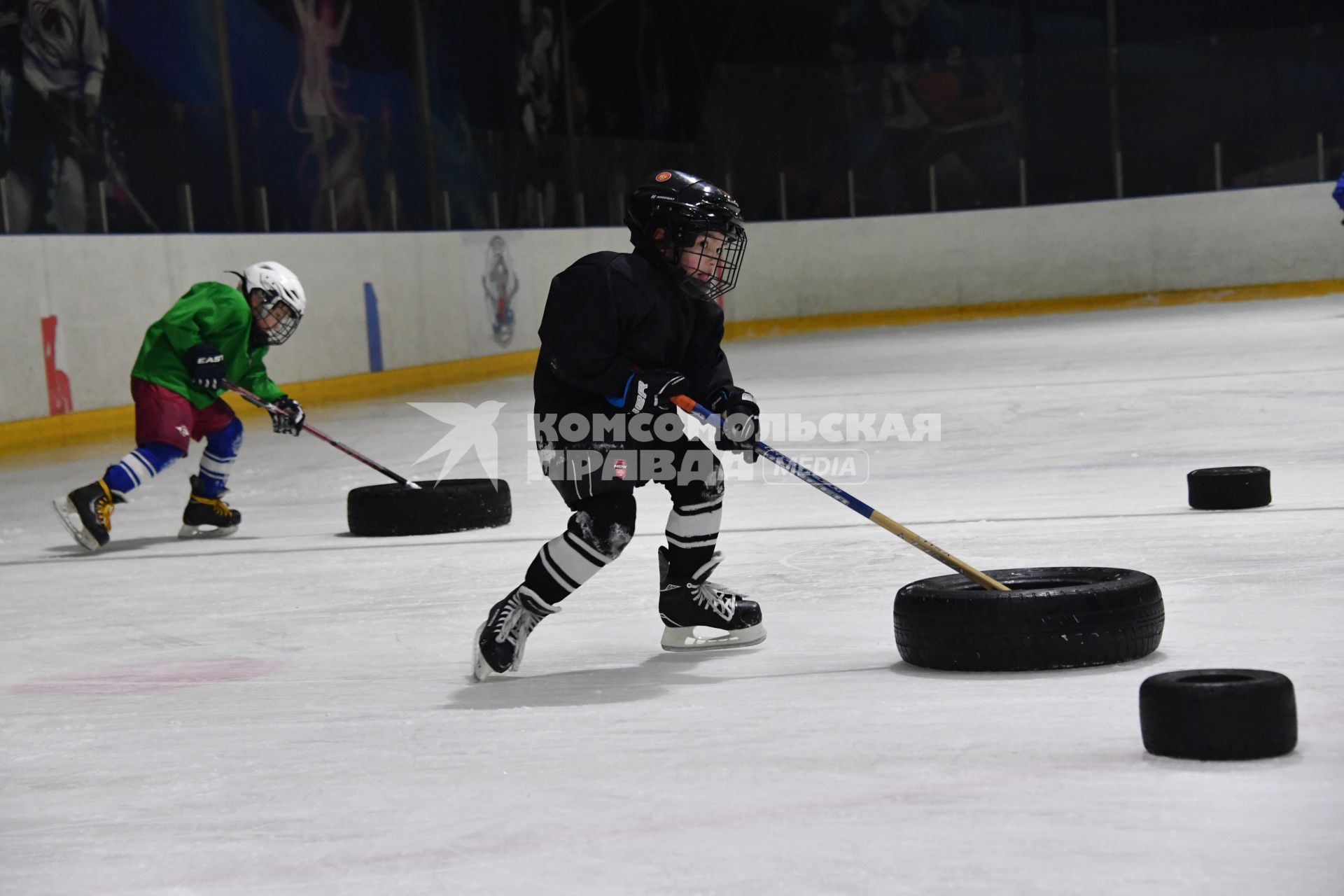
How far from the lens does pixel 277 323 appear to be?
484 centimetres

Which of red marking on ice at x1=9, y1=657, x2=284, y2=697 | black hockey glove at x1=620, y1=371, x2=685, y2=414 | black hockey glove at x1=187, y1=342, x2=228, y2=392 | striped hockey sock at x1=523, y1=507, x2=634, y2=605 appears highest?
black hockey glove at x1=187, y1=342, x2=228, y2=392

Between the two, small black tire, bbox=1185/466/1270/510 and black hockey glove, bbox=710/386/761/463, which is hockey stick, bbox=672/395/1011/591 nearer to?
black hockey glove, bbox=710/386/761/463

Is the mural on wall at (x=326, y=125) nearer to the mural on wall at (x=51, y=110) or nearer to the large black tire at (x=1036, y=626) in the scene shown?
the mural on wall at (x=51, y=110)

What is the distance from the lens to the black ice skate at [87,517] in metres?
4.52

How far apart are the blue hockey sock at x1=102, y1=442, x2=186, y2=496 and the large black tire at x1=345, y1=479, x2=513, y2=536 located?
2.12 ft

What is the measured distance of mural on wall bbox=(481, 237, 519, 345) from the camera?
11664 millimetres

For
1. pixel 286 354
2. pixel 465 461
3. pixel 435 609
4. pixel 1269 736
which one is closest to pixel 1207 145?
pixel 286 354

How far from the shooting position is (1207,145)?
1557 cm

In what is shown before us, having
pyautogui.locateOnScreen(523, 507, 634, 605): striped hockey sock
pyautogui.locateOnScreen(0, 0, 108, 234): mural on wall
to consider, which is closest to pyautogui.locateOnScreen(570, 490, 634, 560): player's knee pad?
pyautogui.locateOnScreen(523, 507, 634, 605): striped hockey sock

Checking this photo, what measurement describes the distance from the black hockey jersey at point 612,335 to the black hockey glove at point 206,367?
208 cm

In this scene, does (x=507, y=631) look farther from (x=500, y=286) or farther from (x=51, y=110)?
(x=500, y=286)

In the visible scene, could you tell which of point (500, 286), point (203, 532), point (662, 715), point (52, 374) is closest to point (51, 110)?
point (52, 374)

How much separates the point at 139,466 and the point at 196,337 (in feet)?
1.36

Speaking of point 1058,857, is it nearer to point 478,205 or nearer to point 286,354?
point 286,354
